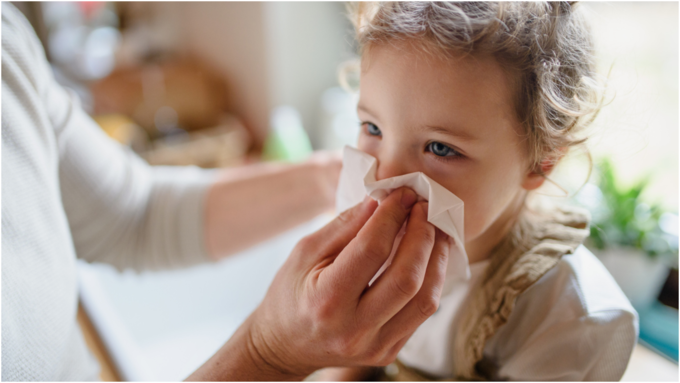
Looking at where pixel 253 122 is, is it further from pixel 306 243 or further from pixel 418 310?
pixel 418 310

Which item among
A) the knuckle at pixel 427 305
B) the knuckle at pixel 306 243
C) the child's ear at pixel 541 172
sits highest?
the child's ear at pixel 541 172

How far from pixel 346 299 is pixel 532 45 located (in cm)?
38

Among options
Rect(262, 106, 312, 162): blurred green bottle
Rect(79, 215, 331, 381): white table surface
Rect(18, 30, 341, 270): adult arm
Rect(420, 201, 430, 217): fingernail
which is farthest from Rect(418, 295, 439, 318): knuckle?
Rect(262, 106, 312, 162): blurred green bottle

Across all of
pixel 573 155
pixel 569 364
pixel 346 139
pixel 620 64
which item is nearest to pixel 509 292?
pixel 569 364

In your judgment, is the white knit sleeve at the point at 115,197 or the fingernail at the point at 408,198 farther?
the white knit sleeve at the point at 115,197

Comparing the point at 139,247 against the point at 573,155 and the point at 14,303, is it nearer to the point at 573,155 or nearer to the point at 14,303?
the point at 14,303

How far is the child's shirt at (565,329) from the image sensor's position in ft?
1.77

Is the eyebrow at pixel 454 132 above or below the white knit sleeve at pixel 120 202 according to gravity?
above

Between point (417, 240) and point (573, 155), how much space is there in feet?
1.09

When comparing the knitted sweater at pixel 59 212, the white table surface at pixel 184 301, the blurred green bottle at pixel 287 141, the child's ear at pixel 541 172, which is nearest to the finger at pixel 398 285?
the child's ear at pixel 541 172

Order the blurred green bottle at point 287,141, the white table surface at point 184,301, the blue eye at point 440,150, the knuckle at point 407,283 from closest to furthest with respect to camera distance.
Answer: the knuckle at point 407,283 → the blue eye at point 440,150 → the white table surface at point 184,301 → the blurred green bottle at point 287,141

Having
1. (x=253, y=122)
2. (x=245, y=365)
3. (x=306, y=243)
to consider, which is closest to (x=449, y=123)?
(x=306, y=243)

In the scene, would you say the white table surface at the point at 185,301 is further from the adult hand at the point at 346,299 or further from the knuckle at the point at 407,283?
the knuckle at the point at 407,283

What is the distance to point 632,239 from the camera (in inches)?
31.8
